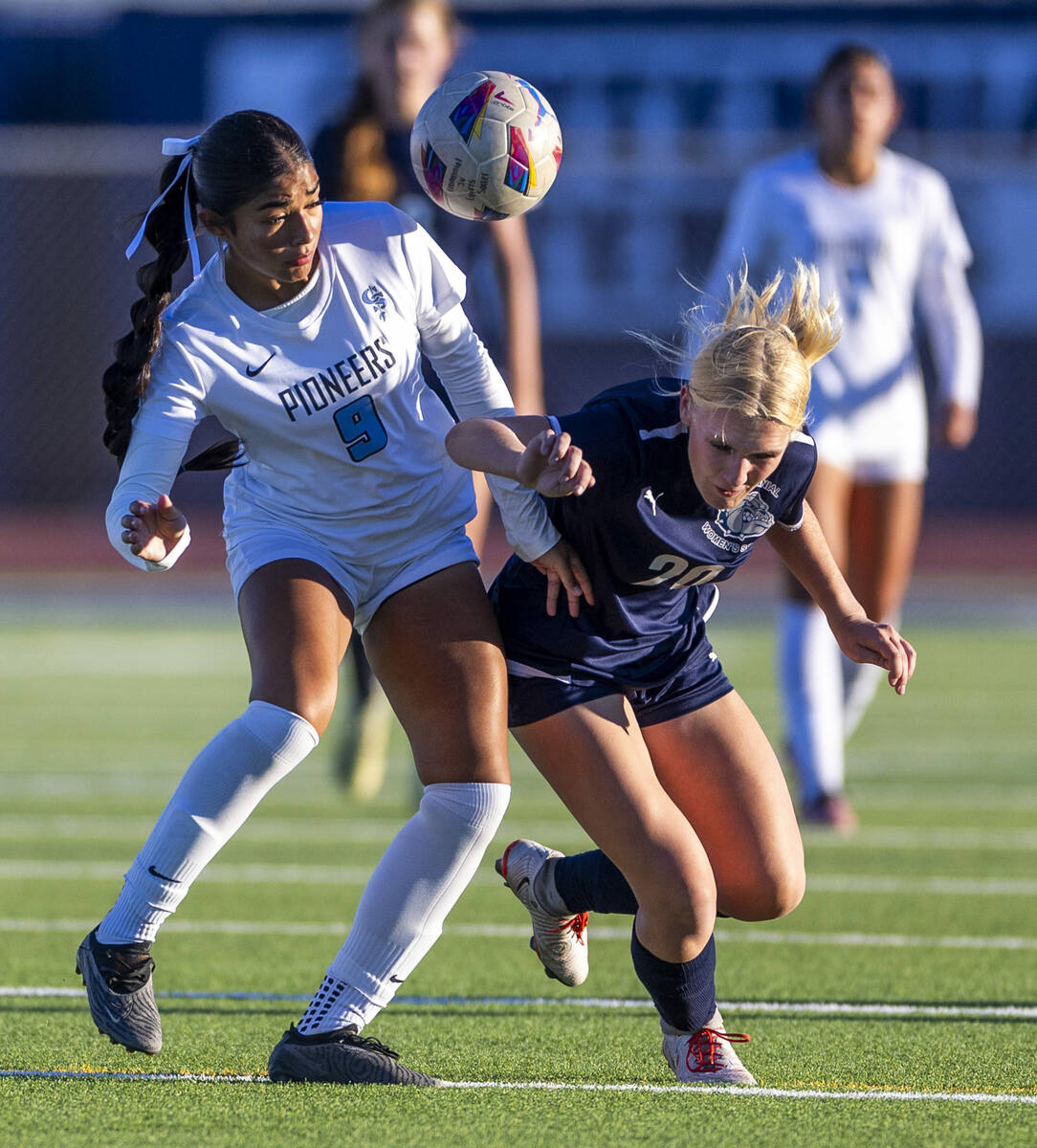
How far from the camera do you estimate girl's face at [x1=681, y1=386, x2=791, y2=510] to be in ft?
11.1

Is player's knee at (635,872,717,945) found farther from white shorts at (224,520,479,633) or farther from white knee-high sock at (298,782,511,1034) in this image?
white shorts at (224,520,479,633)

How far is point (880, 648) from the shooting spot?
360 centimetres

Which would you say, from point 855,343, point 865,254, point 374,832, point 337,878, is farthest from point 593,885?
point 865,254

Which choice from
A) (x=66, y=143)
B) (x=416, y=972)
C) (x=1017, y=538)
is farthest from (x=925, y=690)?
(x=66, y=143)

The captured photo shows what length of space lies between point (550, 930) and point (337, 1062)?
2.32 ft

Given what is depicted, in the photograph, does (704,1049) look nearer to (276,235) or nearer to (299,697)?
(299,697)

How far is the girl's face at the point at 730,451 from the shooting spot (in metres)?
3.39

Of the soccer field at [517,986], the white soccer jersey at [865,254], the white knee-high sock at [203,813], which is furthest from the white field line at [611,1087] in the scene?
the white soccer jersey at [865,254]

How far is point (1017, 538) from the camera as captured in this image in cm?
2150

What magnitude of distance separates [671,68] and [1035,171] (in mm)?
4239

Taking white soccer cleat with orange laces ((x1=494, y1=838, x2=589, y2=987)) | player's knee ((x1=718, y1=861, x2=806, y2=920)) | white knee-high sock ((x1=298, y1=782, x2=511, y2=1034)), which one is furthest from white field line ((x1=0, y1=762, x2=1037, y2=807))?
white knee-high sock ((x1=298, y1=782, x2=511, y2=1034))

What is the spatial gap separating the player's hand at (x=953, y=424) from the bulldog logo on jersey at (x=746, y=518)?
127 inches

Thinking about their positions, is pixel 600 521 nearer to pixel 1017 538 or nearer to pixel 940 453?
pixel 940 453

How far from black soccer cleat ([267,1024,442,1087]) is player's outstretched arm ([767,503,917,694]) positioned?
1083mm
